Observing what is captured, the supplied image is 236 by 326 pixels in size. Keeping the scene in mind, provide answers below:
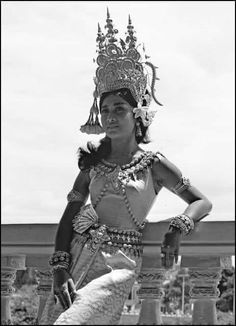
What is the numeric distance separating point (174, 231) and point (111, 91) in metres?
0.79

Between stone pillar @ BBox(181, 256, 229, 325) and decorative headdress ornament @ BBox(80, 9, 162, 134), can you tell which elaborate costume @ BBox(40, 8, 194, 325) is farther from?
stone pillar @ BBox(181, 256, 229, 325)

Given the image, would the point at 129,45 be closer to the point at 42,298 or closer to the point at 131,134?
the point at 131,134

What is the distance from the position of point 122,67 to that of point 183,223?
85 cm

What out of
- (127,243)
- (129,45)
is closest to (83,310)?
(127,243)

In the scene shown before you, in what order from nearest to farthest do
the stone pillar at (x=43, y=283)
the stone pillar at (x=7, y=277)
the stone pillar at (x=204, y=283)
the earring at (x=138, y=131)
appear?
the earring at (x=138, y=131)
the stone pillar at (x=204, y=283)
the stone pillar at (x=43, y=283)
the stone pillar at (x=7, y=277)

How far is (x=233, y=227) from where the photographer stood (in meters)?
3.58

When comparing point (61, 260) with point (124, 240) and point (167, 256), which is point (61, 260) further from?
point (167, 256)

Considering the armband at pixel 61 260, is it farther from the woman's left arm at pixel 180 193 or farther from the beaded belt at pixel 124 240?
the woman's left arm at pixel 180 193

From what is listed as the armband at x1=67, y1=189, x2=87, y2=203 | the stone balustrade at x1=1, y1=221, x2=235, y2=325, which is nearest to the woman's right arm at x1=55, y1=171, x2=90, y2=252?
the armband at x1=67, y1=189, x2=87, y2=203

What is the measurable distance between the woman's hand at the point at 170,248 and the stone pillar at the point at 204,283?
2.32 ft

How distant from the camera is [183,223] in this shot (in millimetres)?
3287

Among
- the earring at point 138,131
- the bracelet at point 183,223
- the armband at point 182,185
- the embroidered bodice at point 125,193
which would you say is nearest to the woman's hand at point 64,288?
the embroidered bodice at point 125,193

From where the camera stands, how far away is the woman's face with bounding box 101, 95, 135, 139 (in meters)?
3.49

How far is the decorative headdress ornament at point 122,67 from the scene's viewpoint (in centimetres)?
348
